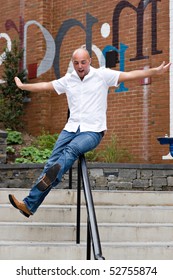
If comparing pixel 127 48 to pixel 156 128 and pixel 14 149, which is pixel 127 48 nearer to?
pixel 156 128

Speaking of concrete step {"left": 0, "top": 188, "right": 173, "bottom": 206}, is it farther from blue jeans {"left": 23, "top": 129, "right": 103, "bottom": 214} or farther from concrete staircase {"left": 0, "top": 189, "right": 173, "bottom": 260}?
blue jeans {"left": 23, "top": 129, "right": 103, "bottom": 214}

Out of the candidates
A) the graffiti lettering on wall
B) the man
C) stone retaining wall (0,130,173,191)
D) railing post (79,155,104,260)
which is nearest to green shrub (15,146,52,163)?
stone retaining wall (0,130,173,191)

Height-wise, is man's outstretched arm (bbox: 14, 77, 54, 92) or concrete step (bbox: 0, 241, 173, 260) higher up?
man's outstretched arm (bbox: 14, 77, 54, 92)

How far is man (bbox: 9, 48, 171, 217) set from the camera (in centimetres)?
541

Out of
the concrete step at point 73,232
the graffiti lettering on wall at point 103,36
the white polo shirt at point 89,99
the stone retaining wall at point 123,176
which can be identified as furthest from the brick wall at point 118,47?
the white polo shirt at point 89,99

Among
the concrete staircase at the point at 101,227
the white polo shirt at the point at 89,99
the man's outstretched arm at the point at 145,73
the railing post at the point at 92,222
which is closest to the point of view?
the railing post at the point at 92,222

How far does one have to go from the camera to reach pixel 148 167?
389 inches

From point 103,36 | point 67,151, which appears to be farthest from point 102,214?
point 103,36

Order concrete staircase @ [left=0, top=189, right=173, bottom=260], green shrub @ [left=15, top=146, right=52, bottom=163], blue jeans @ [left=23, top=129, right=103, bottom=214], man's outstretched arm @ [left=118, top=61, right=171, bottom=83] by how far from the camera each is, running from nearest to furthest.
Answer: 1. man's outstretched arm @ [left=118, top=61, right=171, bottom=83]
2. blue jeans @ [left=23, top=129, right=103, bottom=214]
3. concrete staircase @ [left=0, top=189, right=173, bottom=260]
4. green shrub @ [left=15, top=146, right=52, bottom=163]

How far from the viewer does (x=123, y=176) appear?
10039 mm

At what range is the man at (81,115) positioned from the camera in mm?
5406

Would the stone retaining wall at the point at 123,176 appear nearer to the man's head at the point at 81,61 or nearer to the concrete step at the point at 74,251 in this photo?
the concrete step at the point at 74,251

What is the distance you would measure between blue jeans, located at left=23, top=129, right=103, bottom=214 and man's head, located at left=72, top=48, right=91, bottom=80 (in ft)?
1.69

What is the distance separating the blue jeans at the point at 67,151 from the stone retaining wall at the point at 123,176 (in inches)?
162
